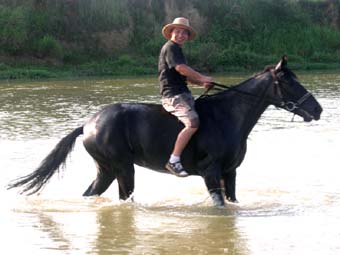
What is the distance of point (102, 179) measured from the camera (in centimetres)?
934

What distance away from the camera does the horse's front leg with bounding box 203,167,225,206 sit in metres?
8.82

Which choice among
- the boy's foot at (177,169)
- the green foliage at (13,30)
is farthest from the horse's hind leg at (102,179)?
the green foliage at (13,30)

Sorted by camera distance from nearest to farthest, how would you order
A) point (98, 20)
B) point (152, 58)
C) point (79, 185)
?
point (79, 185) → point (152, 58) → point (98, 20)

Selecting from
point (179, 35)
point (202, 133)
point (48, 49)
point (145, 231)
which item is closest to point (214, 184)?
point (202, 133)

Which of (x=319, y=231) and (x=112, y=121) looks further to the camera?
(x=112, y=121)

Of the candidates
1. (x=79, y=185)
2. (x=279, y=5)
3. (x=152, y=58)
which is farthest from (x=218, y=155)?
(x=279, y=5)

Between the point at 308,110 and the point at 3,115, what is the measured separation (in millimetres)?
11519

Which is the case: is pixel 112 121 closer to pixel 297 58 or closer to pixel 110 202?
pixel 110 202

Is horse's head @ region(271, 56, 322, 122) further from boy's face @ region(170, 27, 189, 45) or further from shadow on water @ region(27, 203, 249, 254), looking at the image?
shadow on water @ region(27, 203, 249, 254)

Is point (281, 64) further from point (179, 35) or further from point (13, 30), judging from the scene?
point (13, 30)

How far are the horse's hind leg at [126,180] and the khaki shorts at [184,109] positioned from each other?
0.87 meters

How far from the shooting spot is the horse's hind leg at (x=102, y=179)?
927 cm

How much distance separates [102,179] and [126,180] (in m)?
0.37

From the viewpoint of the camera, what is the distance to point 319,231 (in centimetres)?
794
